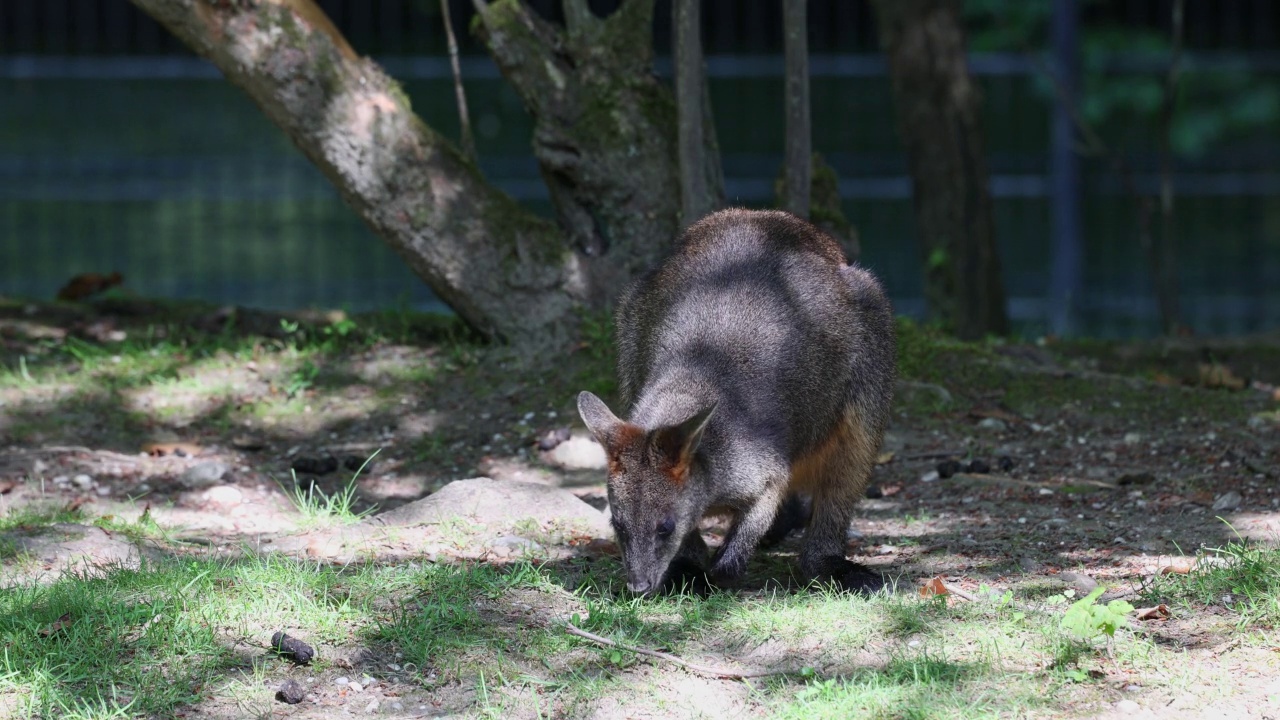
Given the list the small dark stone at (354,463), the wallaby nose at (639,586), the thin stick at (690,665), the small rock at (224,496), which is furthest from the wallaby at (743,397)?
the small rock at (224,496)

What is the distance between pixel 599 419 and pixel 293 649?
116cm

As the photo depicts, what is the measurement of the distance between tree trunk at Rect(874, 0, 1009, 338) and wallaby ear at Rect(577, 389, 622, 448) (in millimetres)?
4744

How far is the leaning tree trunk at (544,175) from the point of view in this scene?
6703mm

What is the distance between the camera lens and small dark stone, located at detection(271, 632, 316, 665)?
3.89m

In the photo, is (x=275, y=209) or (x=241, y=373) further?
(x=275, y=209)

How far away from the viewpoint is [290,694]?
12.2 ft

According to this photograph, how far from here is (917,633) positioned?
13.3 ft

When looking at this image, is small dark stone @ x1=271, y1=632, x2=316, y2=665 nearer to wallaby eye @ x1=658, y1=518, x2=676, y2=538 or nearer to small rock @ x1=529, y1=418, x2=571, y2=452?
wallaby eye @ x1=658, y1=518, x2=676, y2=538

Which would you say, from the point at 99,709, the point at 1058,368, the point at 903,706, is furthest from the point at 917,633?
the point at 1058,368

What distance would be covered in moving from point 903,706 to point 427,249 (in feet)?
12.6

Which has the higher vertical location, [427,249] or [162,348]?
[427,249]

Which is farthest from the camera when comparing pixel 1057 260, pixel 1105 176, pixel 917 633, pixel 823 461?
pixel 1105 176

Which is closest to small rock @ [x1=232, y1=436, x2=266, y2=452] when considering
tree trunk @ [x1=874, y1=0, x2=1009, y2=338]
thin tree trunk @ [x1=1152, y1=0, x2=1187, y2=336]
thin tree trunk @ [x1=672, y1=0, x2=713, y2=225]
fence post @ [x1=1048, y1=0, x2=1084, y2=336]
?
thin tree trunk @ [x1=672, y1=0, x2=713, y2=225]

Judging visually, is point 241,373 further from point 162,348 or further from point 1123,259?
point 1123,259
